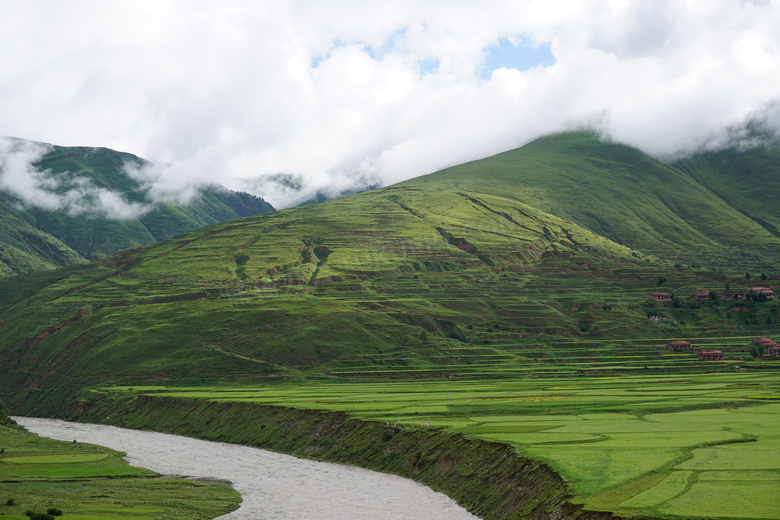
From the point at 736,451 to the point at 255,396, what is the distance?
11025 centimetres

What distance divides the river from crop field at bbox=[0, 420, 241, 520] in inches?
149

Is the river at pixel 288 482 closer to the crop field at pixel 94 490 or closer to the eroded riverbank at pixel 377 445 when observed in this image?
the eroded riverbank at pixel 377 445

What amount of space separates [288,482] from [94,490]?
975 inches

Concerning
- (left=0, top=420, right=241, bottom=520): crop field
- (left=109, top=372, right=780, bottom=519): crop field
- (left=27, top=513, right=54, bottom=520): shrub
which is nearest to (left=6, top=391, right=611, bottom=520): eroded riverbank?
(left=109, top=372, right=780, bottom=519): crop field

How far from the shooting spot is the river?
249 feet

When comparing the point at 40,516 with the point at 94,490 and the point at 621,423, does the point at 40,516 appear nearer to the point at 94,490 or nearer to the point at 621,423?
the point at 94,490

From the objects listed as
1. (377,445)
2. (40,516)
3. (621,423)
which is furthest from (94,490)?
(621,423)

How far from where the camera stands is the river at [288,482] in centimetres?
7581

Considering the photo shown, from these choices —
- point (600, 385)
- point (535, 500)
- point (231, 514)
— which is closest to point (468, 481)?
point (535, 500)

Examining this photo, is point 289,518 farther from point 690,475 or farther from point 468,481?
point 690,475

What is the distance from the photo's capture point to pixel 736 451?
70.6 m

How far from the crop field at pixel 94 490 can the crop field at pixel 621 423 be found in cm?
3425

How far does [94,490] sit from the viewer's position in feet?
259

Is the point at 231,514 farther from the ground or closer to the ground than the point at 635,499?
closer to the ground
